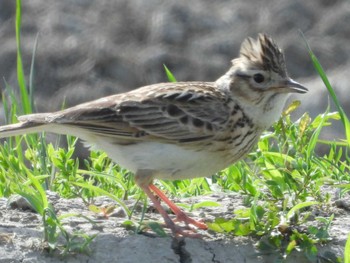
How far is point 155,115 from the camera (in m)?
7.71

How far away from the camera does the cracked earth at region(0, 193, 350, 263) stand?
6832mm

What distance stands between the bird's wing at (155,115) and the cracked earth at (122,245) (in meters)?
0.50

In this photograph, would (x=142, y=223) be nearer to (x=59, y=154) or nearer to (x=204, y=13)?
(x=59, y=154)

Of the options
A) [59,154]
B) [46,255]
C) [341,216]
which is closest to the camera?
[46,255]

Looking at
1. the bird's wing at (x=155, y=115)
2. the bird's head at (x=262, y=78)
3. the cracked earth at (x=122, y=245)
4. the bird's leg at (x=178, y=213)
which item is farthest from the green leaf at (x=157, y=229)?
the bird's head at (x=262, y=78)

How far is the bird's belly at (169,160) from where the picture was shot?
24.4 ft

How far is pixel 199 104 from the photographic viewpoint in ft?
25.5

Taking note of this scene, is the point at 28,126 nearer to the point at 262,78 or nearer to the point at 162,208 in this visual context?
the point at 162,208

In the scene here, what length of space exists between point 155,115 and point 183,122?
163 mm

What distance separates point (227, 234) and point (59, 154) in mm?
1412

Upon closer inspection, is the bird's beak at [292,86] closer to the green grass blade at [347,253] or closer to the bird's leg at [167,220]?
the bird's leg at [167,220]

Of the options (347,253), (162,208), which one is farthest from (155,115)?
(347,253)

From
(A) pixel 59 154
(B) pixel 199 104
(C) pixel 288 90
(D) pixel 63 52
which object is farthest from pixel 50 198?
(D) pixel 63 52

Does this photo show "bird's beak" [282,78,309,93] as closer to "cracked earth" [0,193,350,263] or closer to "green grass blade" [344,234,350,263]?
"cracked earth" [0,193,350,263]
